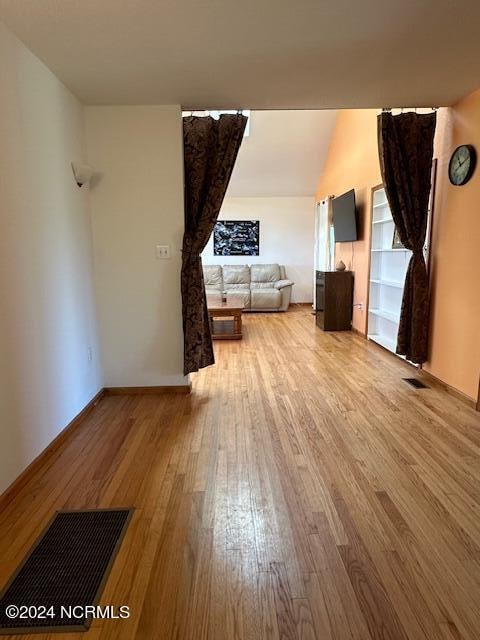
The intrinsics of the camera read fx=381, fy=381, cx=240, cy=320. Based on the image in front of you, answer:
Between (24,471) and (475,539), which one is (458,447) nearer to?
(475,539)

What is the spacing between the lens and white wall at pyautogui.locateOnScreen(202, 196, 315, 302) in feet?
27.0

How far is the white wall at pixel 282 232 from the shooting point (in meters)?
8.23

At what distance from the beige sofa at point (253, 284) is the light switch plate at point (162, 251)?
4206 mm

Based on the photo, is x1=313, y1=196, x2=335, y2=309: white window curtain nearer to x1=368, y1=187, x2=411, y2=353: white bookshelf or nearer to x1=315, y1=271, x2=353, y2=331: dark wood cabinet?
x1=315, y1=271, x2=353, y2=331: dark wood cabinet

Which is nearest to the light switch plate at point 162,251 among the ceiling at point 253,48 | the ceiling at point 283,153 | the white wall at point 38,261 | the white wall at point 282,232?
the white wall at point 38,261

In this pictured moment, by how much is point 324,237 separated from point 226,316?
3330 millimetres

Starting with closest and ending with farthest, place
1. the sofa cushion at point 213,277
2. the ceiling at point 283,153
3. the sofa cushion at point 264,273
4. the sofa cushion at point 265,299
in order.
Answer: the ceiling at point 283,153, the sofa cushion at point 265,299, the sofa cushion at point 213,277, the sofa cushion at point 264,273

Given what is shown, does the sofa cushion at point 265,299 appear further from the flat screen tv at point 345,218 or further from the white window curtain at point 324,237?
the flat screen tv at point 345,218

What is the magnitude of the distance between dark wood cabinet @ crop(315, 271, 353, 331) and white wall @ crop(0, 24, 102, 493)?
3646mm

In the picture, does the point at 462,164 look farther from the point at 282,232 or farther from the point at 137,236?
the point at 282,232

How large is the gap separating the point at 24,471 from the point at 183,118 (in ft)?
8.73

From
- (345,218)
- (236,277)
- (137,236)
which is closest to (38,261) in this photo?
(137,236)

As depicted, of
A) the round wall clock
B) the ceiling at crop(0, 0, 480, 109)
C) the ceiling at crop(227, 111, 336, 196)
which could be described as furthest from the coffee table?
the ceiling at crop(227, 111, 336, 196)

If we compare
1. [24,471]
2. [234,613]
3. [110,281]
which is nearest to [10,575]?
[24,471]
